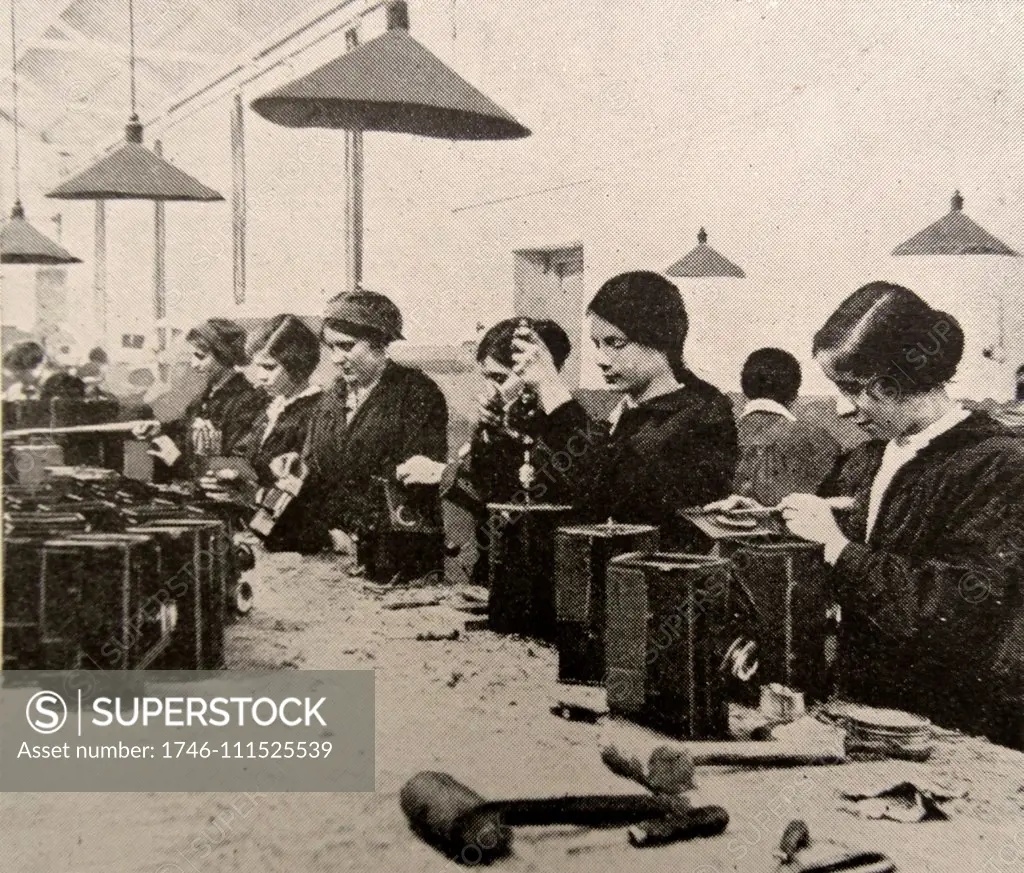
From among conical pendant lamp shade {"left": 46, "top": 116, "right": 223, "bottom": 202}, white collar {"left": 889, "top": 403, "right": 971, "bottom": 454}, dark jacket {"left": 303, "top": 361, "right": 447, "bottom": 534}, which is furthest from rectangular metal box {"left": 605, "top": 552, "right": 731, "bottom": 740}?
conical pendant lamp shade {"left": 46, "top": 116, "right": 223, "bottom": 202}

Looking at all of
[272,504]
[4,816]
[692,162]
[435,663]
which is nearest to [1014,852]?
[435,663]

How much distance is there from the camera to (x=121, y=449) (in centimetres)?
254

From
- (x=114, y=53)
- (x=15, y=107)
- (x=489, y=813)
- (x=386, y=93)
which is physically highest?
(x=114, y=53)

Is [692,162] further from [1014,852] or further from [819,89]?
[1014,852]

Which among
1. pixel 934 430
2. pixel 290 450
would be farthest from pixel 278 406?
pixel 934 430

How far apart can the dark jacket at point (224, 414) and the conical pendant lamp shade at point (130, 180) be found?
0.52 meters

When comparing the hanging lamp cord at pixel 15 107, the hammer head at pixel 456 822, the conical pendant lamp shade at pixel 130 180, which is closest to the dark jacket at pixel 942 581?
the hammer head at pixel 456 822

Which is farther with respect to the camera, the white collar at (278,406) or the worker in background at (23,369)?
the white collar at (278,406)

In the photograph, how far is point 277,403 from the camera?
2.57 m

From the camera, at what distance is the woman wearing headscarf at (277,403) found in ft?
8.35

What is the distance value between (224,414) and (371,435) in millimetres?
420

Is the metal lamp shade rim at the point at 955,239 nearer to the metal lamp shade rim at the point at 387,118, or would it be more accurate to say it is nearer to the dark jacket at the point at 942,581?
the dark jacket at the point at 942,581

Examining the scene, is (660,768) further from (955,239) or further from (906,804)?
(955,239)

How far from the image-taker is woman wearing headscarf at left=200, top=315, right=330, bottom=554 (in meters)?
2.54
